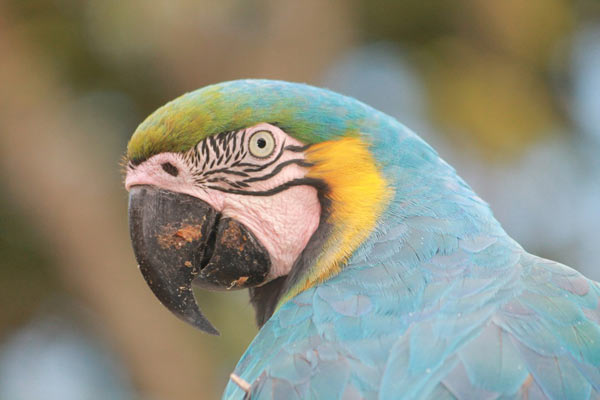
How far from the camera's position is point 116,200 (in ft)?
20.0

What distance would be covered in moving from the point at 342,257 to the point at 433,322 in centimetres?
37

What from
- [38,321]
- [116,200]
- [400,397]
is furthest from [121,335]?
[400,397]

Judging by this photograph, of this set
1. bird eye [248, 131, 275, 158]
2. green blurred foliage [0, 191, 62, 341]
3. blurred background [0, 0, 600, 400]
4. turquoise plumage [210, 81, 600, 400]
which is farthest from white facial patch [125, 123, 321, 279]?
green blurred foliage [0, 191, 62, 341]

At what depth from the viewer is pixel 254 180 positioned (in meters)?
1.93

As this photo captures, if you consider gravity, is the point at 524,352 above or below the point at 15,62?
above

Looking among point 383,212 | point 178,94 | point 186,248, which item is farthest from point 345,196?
point 178,94

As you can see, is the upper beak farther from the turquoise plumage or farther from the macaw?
the turquoise plumage

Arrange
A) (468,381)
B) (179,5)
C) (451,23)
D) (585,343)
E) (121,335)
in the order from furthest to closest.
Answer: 1. (451,23)
2. (121,335)
3. (179,5)
4. (585,343)
5. (468,381)

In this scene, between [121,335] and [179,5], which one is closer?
[179,5]

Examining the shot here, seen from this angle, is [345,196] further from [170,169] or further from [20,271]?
[20,271]

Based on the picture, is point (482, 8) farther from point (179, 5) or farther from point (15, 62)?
point (15, 62)

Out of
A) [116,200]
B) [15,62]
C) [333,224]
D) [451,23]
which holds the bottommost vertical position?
[116,200]

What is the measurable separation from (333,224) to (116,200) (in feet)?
14.9

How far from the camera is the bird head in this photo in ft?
6.21
